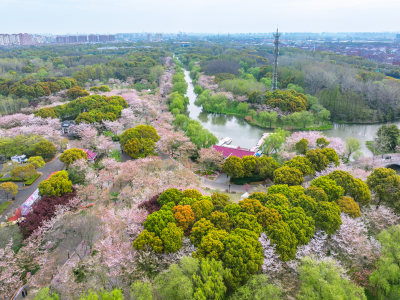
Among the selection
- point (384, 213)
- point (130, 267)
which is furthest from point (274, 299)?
point (384, 213)

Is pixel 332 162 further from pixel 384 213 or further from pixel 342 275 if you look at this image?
pixel 342 275

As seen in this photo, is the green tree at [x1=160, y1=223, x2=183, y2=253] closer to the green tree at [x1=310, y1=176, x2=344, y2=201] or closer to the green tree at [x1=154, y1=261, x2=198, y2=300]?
the green tree at [x1=154, y1=261, x2=198, y2=300]

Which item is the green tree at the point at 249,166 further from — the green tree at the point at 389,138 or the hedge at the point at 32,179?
the hedge at the point at 32,179

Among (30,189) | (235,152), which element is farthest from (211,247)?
(30,189)

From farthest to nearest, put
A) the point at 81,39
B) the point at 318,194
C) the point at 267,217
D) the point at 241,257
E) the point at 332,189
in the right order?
the point at 81,39 → the point at 332,189 → the point at 318,194 → the point at 267,217 → the point at 241,257

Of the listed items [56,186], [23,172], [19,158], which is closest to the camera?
[56,186]

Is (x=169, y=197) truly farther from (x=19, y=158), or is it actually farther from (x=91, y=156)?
(x=19, y=158)
